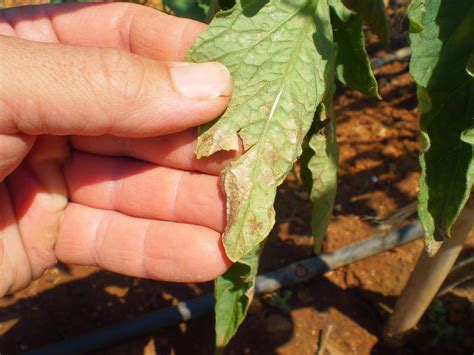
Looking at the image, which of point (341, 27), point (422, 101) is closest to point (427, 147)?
point (422, 101)

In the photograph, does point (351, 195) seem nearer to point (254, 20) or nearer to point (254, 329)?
point (254, 329)

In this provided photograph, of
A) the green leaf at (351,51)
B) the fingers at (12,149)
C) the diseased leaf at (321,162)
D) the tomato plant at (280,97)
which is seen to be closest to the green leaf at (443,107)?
the tomato plant at (280,97)

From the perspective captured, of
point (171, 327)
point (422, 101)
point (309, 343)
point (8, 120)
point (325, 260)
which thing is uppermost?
point (422, 101)

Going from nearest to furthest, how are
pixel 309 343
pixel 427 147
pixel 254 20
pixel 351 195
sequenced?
pixel 427 147
pixel 254 20
pixel 309 343
pixel 351 195

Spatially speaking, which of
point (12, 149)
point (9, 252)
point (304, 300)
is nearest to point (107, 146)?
point (12, 149)

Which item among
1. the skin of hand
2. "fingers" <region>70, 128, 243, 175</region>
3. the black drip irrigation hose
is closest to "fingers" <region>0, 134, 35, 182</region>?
the skin of hand

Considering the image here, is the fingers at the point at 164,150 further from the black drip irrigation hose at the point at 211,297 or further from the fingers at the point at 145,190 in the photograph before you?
the black drip irrigation hose at the point at 211,297

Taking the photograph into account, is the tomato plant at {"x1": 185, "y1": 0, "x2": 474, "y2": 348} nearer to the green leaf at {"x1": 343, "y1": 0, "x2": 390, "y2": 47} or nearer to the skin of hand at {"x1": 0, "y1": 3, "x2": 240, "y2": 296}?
the skin of hand at {"x1": 0, "y1": 3, "x2": 240, "y2": 296}
